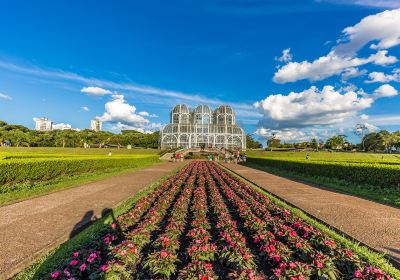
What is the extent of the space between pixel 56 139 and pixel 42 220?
7887cm

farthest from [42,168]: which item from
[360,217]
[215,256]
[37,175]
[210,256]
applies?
[360,217]

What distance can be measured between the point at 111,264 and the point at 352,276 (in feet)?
11.9

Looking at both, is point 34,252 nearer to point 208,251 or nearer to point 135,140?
point 208,251

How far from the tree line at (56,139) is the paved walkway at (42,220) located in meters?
64.3

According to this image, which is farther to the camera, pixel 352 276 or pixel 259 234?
pixel 259 234

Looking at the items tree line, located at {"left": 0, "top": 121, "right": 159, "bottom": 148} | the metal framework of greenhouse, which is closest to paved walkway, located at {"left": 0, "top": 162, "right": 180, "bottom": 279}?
the metal framework of greenhouse

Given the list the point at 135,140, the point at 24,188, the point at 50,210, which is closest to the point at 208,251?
the point at 50,210

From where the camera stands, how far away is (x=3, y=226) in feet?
21.0

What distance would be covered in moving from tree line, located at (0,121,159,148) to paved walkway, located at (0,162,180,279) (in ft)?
211

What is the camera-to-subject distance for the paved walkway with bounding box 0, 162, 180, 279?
15.5 ft

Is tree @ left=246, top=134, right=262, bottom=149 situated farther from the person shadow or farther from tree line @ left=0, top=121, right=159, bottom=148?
the person shadow

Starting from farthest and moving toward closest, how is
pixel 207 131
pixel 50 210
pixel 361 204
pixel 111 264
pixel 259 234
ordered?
pixel 207 131 → pixel 361 204 → pixel 50 210 → pixel 259 234 → pixel 111 264

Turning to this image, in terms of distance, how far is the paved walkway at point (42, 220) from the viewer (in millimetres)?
4730

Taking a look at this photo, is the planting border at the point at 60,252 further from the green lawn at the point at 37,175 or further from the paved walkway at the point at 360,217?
the paved walkway at the point at 360,217
